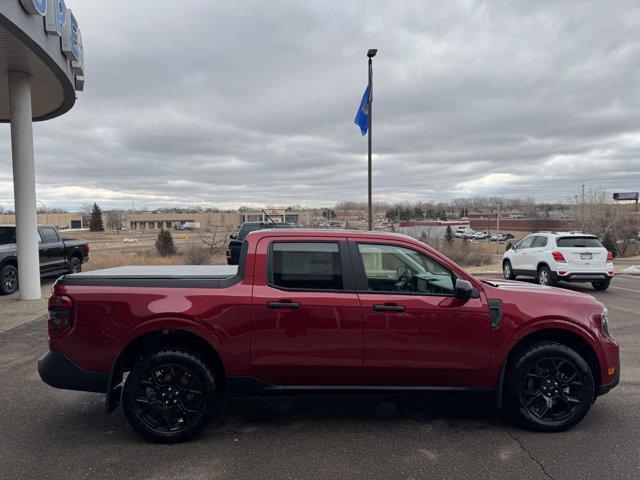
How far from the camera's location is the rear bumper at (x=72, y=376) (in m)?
3.83

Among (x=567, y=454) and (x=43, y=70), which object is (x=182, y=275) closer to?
(x=567, y=454)

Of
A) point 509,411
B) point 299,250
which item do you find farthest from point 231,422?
point 509,411

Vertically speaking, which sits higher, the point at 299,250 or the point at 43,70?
the point at 43,70

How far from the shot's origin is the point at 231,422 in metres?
4.21

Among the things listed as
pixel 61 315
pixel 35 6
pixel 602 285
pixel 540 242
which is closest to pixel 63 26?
pixel 35 6

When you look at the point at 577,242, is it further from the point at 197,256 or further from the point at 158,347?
the point at 197,256

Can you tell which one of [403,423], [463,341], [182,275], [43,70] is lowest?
[403,423]

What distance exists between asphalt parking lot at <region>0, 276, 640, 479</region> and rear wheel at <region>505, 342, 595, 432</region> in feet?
0.47

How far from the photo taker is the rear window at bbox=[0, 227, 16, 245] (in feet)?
38.8

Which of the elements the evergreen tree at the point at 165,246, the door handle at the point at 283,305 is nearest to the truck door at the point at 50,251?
the door handle at the point at 283,305

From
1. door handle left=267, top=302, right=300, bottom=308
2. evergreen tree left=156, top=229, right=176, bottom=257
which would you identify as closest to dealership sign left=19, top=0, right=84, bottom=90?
door handle left=267, top=302, right=300, bottom=308

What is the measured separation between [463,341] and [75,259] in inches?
546

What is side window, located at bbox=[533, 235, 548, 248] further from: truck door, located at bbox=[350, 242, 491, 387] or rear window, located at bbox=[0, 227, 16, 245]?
rear window, located at bbox=[0, 227, 16, 245]

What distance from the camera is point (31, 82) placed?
34.7 feet
